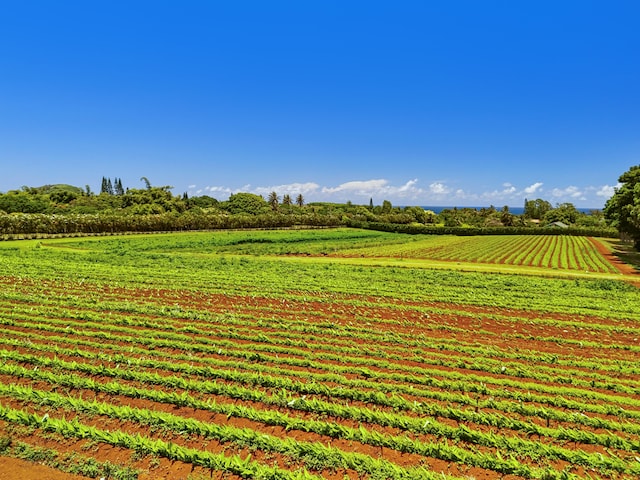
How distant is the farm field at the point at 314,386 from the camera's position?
20.5 ft

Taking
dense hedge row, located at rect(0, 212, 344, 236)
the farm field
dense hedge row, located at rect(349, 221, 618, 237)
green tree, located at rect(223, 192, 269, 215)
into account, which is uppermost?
green tree, located at rect(223, 192, 269, 215)

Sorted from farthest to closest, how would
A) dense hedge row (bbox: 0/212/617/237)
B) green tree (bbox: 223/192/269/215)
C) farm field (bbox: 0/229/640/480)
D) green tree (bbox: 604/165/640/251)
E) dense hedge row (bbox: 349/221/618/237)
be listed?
1. green tree (bbox: 223/192/269/215)
2. dense hedge row (bbox: 349/221/618/237)
3. dense hedge row (bbox: 0/212/617/237)
4. green tree (bbox: 604/165/640/251)
5. farm field (bbox: 0/229/640/480)

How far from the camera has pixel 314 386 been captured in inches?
343

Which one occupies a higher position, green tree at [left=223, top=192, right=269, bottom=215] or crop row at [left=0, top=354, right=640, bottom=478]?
green tree at [left=223, top=192, right=269, bottom=215]

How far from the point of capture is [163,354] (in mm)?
10562

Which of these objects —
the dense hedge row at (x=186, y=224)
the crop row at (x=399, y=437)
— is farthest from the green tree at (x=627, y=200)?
the dense hedge row at (x=186, y=224)

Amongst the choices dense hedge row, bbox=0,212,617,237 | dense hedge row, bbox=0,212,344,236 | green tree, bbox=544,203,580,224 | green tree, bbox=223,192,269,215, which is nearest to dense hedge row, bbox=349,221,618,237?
dense hedge row, bbox=0,212,617,237

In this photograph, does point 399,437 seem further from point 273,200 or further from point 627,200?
point 273,200

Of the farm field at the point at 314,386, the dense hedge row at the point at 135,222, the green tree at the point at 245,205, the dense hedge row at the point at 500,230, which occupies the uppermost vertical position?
the green tree at the point at 245,205

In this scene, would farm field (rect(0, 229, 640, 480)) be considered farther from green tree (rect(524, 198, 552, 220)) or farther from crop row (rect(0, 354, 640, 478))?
green tree (rect(524, 198, 552, 220))

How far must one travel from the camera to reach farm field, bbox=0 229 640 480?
624 cm

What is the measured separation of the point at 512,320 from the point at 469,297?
452 centimetres

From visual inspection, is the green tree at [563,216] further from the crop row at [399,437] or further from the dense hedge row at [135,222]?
the crop row at [399,437]

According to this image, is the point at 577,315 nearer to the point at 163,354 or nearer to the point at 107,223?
the point at 163,354
